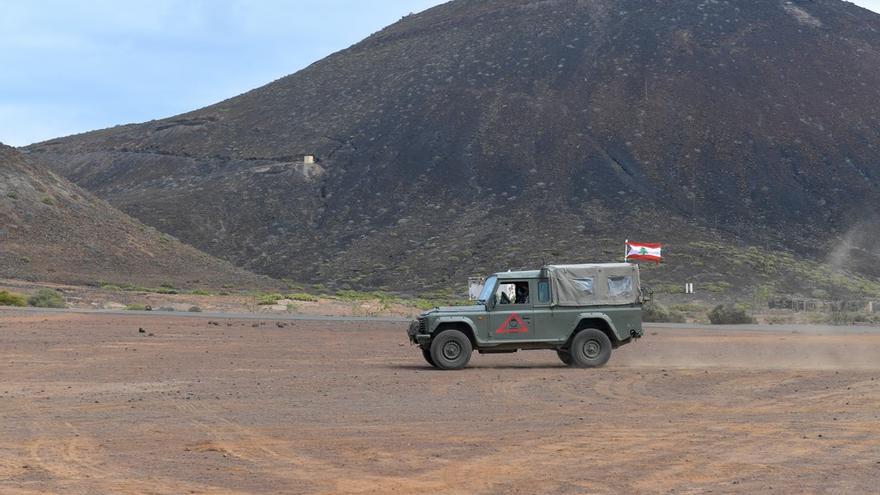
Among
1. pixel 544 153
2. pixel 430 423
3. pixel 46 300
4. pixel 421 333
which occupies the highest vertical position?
pixel 544 153

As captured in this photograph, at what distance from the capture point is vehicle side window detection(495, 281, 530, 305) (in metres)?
22.5

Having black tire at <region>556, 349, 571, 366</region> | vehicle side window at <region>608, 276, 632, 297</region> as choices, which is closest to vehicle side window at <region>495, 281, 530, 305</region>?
black tire at <region>556, 349, 571, 366</region>

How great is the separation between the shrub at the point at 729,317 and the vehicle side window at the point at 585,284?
25.6 m

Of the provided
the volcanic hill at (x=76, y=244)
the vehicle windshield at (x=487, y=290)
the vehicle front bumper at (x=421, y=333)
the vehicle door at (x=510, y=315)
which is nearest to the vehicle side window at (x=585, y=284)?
the vehicle door at (x=510, y=315)

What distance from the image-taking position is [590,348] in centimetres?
2292

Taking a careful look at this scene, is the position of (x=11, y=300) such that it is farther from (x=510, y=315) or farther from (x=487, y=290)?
(x=510, y=315)

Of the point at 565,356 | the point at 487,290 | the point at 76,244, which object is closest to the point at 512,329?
the point at 487,290

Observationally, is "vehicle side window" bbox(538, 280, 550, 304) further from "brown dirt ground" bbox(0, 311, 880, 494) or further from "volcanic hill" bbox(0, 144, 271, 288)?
"volcanic hill" bbox(0, 144, 271, 288)

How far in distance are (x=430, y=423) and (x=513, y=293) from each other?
8363mm

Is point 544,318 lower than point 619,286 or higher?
lower

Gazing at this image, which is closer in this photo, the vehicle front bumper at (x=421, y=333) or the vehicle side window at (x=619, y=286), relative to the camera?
the vehicle front bumper at (x=421, y=333)

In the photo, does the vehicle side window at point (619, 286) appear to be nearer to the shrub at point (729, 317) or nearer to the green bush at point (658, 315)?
the green bush at point (658, 315)

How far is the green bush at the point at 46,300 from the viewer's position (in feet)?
160

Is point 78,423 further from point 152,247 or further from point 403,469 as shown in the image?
point 152,247
